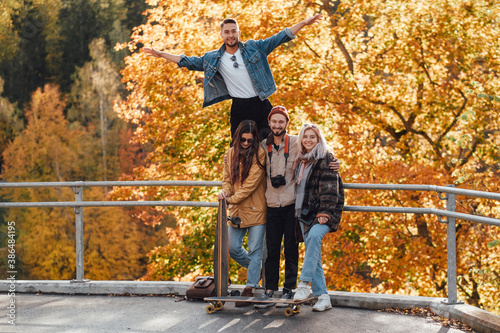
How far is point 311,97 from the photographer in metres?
12.8

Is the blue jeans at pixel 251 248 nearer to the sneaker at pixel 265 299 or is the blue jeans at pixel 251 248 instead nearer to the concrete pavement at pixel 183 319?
the sneaker at pixel 265 299

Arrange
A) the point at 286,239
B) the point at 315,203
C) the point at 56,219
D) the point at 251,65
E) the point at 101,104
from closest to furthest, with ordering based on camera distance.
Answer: the point at 315,203 < the point at 286,239 < the point at 251,65 < the point at 56,219 < the point at 101,104

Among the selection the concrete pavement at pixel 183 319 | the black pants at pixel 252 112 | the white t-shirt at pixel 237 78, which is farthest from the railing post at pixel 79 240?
the white t-shirt at pixel 237 78

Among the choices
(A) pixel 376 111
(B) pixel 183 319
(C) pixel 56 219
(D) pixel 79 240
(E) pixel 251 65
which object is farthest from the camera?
(C) pixel 56 219

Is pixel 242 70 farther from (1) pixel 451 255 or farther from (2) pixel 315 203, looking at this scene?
(1) pixel 451 255

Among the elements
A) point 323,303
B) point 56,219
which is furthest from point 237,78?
point 56,219

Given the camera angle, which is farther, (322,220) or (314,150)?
(314,150)

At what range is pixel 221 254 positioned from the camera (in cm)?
483

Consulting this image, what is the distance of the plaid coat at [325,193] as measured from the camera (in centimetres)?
468

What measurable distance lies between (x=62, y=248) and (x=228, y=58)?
33667 millimetres

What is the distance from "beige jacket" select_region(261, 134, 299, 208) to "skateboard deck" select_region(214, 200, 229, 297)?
0.43 meters

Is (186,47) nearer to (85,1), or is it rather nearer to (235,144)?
(235,144)

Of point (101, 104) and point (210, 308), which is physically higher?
point (101, 104)

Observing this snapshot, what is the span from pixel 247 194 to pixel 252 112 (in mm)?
827
